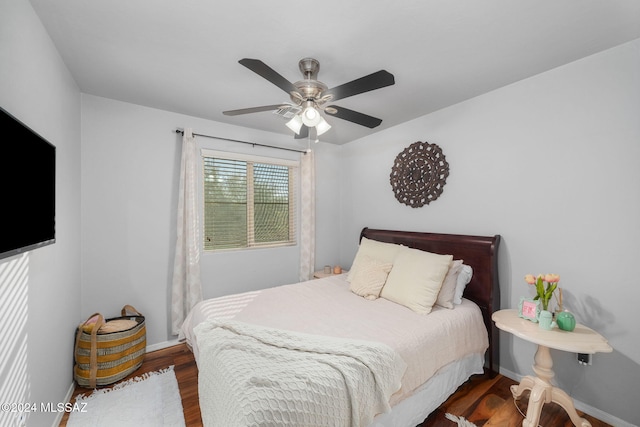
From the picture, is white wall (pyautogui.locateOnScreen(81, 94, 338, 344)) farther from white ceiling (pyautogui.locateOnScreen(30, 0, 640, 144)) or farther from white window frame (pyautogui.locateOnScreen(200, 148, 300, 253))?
white ceiling (pyautogui.locateOnScreen(30, 0, 640, 144))

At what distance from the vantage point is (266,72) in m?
1.57

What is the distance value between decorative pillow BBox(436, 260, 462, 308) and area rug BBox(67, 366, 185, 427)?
2.21 metres

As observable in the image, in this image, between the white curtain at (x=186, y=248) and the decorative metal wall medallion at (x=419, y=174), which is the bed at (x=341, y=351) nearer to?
the decorative metal wall medallion at (x=419, y=174)

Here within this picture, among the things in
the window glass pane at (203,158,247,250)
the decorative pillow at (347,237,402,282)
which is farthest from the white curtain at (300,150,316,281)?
the decorative pillow at (347,237,402,282)

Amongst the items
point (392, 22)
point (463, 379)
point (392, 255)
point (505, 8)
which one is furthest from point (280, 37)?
point (463, 379)

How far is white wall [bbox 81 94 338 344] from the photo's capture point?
8.46 ft

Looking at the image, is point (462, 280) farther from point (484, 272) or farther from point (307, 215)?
point (307, 215)

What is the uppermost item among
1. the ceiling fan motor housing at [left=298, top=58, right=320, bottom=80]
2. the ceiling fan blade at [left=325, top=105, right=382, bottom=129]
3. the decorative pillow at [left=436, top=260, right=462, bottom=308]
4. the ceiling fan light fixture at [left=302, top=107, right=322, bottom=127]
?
the ceiling fan motor housing at [left=298, top=58, right=320, bottom=80]

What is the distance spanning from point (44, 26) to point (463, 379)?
12.6 feet

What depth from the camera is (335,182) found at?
4.31 metres

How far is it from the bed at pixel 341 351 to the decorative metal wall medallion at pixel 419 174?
56 cm

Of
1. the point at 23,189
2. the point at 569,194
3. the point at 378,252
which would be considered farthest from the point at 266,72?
the point at 569,194

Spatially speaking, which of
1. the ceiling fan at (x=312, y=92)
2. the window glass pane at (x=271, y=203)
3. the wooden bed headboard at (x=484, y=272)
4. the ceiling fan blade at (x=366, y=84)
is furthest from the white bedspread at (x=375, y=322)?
the ceiling fan blade at (x=366, y=84)

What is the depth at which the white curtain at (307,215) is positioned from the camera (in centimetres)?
385
